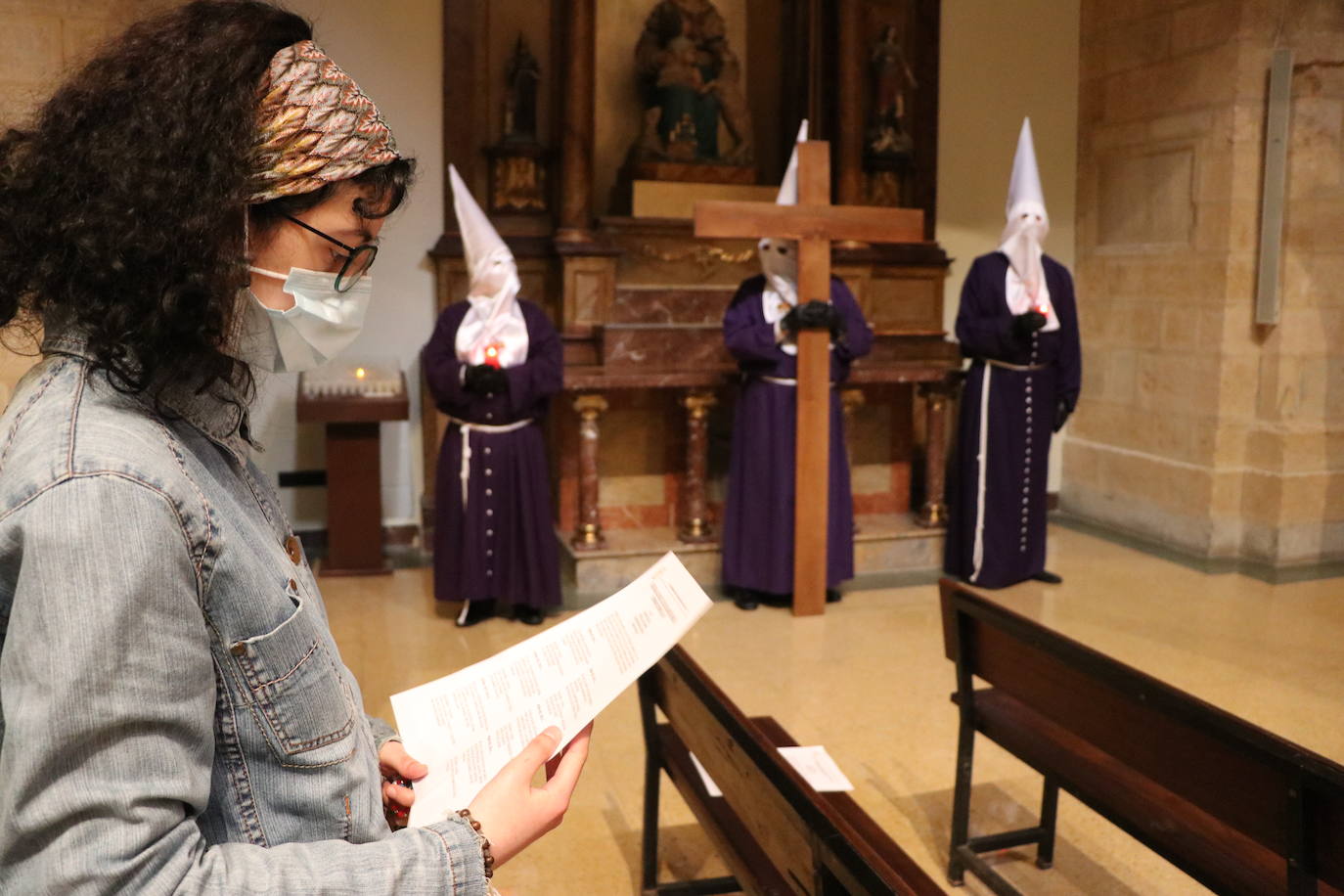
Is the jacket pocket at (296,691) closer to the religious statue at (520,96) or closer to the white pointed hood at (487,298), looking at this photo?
the white pointed hood at (487,298)

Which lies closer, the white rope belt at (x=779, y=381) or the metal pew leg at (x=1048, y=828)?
the metal pew leg at (x=1048, y=828)

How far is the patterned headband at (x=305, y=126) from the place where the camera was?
39.9 inches

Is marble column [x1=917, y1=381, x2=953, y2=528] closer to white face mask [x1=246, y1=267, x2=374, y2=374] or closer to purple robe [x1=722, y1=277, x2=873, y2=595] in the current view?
purple robe [x1=722, y1=277, x2=873, y2=595]

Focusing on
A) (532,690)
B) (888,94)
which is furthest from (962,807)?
(888,94)

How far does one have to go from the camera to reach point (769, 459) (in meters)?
5.08

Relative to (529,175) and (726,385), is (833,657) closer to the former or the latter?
(726,385)

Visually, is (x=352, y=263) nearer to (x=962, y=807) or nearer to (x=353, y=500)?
(x=962, y=807)

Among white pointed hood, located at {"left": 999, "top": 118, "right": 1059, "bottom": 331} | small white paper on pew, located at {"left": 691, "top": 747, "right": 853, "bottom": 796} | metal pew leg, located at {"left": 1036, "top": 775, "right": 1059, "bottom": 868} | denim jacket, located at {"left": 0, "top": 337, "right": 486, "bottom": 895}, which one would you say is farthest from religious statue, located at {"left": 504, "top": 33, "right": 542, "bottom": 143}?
denim jacket, located at {"left": 0, "top": 337, "right": 486, "bottom": 895}

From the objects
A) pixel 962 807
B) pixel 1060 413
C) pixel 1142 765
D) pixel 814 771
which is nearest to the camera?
pixel 1142 765

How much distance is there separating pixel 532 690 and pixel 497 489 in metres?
3.54

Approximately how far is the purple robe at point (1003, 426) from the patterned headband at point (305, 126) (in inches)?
186

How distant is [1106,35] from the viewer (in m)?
6.81

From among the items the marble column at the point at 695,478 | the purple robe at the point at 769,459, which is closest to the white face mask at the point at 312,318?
the purple robe at the point at 769,459

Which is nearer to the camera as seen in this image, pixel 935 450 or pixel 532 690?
pixel 532 690
